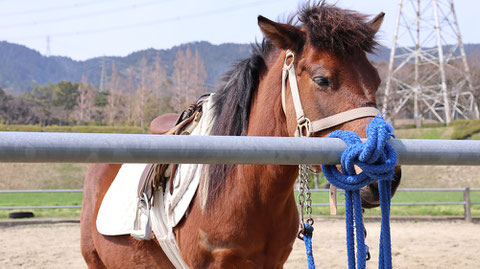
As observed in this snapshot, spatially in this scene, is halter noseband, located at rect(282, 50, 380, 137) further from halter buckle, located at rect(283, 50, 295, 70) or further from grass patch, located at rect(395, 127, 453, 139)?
grass patch, located at rect(395, 127, 453, 139)

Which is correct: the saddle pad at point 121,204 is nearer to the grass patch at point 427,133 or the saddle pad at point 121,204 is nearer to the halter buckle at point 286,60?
the halter buckle at point 286,60

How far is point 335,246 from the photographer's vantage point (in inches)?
327

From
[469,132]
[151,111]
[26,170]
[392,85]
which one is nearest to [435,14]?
[392,85]

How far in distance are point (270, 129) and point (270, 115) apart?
0.26ft

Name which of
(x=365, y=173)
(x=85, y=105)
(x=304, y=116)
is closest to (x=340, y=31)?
(x=304, y=116)

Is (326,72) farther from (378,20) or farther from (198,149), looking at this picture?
(198,149)

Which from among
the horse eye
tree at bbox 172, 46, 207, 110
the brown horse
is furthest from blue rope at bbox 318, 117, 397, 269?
tree at bbox 172, 46, 207, 110

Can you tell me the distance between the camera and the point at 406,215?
1256cm

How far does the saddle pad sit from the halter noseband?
133cm

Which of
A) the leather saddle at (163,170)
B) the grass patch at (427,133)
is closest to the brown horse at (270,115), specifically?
the leather saddle at (163,170)

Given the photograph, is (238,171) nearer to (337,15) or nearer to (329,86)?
(329,86)

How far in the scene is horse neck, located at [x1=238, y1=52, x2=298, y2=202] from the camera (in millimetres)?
2375

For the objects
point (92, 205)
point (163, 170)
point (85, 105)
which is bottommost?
point (92, 205)

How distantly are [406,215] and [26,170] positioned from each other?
19928 millimetres
